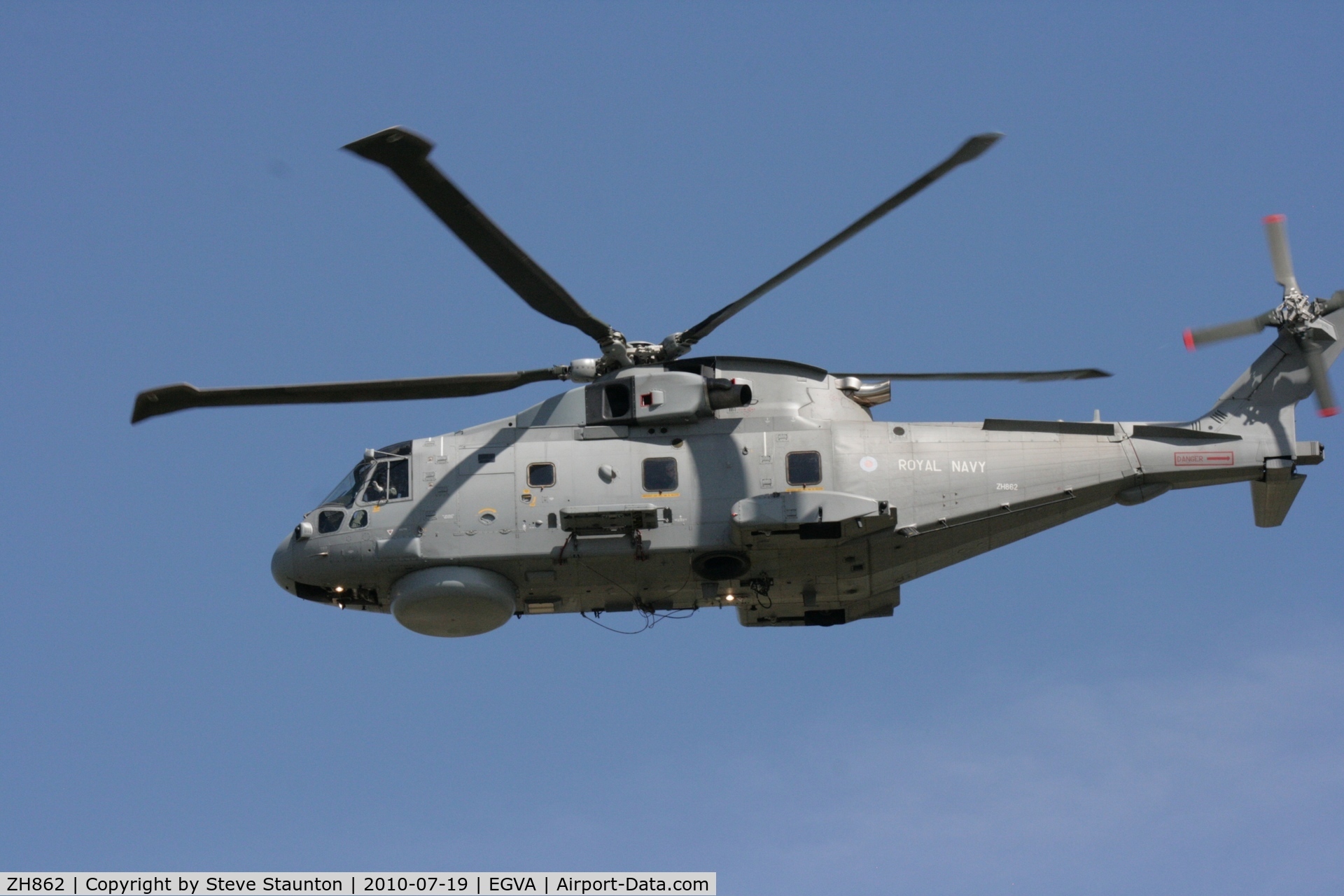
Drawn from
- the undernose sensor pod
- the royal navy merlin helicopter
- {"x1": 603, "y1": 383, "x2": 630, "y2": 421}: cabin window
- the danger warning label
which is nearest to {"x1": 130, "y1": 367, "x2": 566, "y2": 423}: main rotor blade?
the royal navy merlin helicopter

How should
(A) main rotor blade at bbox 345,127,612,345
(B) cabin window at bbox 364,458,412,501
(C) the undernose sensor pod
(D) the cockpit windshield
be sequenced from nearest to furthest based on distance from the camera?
(A) main rotor blade at bbox 345,127,612,345 → (C) the undernose sensor pod → (B) cabin window at bbox 364,458,412,501 → (D) the cockpit windshield

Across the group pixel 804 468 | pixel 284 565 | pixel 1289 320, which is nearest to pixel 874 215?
pixel 804 468

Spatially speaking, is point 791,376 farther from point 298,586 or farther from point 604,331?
point 298,586

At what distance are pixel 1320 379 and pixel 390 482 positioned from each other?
17515mm

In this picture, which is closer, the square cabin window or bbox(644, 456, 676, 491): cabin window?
the square cabin window

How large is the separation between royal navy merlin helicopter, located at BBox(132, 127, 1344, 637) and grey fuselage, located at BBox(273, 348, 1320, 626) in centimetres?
4

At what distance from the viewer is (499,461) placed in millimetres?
31484

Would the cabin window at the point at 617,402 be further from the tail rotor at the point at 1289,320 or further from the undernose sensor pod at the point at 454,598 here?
the tail rotor at the point at 1289,320

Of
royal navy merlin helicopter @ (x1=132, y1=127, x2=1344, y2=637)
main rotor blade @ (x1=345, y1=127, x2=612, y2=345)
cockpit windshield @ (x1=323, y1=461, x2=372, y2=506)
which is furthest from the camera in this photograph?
cockpit windshield @ (x1=323, y1=461, x2=372, y2=506)

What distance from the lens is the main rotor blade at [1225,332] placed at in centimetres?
3121

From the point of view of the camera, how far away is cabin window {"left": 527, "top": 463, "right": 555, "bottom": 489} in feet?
102

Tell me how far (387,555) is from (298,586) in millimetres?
2315

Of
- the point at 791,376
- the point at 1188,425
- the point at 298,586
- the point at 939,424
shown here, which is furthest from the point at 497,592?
the point at 1188,425

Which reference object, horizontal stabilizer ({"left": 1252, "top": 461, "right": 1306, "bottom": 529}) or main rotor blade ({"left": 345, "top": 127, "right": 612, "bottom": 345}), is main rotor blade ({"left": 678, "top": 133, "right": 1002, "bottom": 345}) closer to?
main rotor blade ({"left": 345, "top": 127, "right": 612, "bottom": 345})
